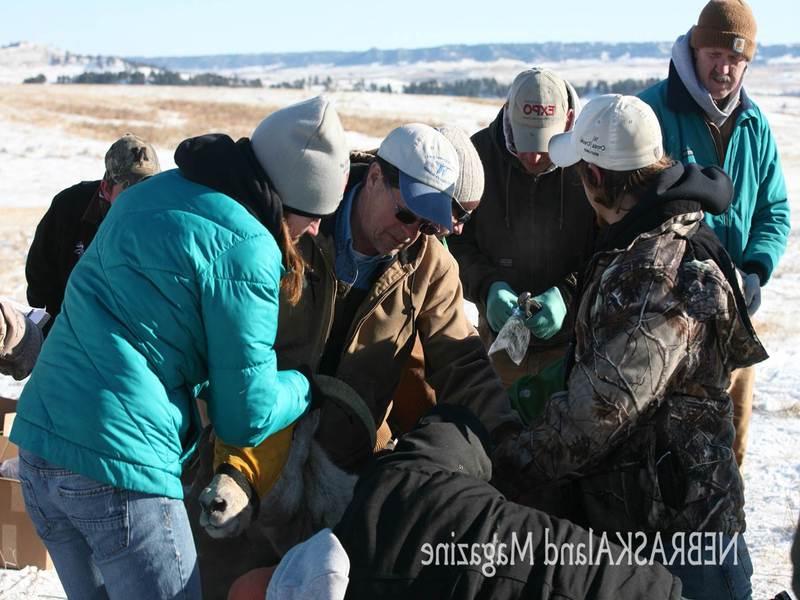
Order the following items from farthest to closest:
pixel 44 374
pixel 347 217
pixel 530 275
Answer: pixel 530 275 → pixel 347 217 → pixel 44 374

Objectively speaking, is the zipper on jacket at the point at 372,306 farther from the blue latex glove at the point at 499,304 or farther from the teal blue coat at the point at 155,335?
the blue latex glove at the point at 499,304

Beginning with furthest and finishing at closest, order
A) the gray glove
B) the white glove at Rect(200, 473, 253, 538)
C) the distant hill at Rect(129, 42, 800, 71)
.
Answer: the distant hill at Rect(129, 42, 800, 71)
the gray glove
the white glove at Rect(200, 473, 253, 538)

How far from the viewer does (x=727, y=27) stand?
3.71m

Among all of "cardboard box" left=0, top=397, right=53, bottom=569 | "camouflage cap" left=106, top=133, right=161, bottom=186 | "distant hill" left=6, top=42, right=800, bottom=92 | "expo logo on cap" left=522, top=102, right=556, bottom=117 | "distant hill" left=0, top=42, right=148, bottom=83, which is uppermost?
"expo logo on cap" left=522, top=102, right=556, bottom=117

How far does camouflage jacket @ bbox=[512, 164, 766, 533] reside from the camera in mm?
2301

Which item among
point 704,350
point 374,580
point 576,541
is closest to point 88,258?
point 374,580

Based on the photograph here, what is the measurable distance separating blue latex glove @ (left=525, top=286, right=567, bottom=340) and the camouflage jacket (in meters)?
0.90

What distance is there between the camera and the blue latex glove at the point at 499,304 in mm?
3615

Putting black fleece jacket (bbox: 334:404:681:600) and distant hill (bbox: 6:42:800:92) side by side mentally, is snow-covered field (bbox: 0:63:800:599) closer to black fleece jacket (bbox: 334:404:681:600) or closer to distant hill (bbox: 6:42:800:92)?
black fleece jacket (bbox: 334:404:681:600)

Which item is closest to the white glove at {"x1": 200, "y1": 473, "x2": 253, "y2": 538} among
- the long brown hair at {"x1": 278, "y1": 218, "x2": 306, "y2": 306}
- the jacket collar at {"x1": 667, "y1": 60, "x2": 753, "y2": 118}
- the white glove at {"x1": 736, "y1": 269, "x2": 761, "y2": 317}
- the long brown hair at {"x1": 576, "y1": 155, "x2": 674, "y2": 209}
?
the long brown hair at {"x1": 278, "y1": 218, "x2": 306, "y2": 306}

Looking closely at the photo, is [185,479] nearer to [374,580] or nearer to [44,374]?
[44,374]

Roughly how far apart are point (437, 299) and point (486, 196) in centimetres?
94

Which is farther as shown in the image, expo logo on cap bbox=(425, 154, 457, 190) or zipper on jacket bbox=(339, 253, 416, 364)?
zipper on jacket bbox=(339, 253, 416, 364)

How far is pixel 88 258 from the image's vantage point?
2.27 meters
